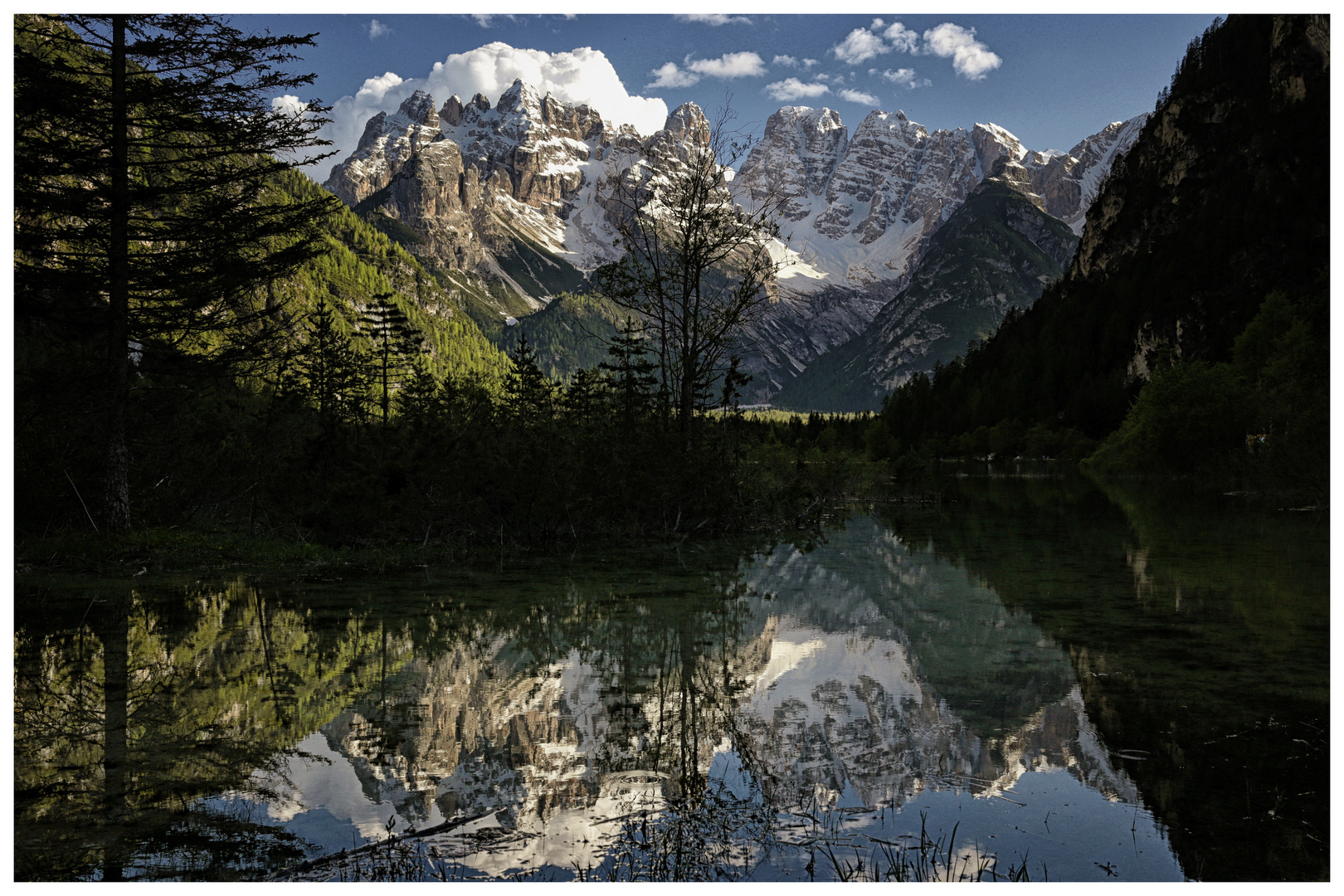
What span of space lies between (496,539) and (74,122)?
494 inches

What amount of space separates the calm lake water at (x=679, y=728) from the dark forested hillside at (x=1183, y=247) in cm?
9627

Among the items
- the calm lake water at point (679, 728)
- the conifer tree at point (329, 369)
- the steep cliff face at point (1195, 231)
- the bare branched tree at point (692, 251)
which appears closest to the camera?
the calm lake water at point (679, 728)

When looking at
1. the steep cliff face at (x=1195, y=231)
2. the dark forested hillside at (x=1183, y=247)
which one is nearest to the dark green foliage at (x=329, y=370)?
the dark forested hillside at (x=1183, y=247)

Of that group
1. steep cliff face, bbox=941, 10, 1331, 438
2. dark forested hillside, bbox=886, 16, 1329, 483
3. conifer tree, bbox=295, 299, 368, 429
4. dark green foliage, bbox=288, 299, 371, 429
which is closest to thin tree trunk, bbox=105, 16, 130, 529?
dark green foliage, bbox=288, 299, 371, 429

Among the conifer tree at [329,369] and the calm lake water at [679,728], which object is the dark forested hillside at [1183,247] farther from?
the calm lake water at [679,728]

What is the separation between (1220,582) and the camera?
14.7m

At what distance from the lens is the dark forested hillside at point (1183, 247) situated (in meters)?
108

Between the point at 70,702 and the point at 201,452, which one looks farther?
the point at 201,452

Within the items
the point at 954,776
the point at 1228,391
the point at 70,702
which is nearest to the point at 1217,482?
the point at 1228,391

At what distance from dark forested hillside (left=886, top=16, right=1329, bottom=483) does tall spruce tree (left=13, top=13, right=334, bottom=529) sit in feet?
316

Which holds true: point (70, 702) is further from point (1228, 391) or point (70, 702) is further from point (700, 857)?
point (1228, 391)

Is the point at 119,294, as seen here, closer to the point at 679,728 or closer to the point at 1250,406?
the point at 679,728

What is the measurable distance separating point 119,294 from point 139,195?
2102 millimetres

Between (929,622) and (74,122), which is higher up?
(74,122)
